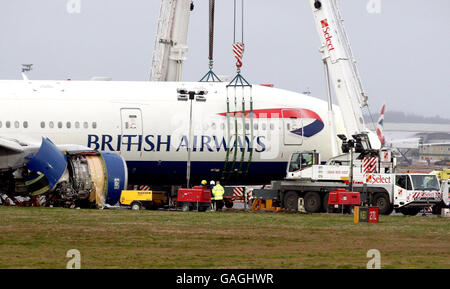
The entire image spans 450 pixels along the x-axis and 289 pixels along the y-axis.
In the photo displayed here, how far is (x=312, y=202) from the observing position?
41.2 metres

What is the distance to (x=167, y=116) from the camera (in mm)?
44438

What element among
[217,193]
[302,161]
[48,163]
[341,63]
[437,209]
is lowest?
[437,209]

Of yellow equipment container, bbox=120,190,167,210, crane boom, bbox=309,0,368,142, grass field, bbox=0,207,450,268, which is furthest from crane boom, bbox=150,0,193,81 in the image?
grass field, bbox=0,207,450,268

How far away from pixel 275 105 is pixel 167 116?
5280mm

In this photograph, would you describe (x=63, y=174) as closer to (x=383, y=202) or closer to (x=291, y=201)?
(x=291, y=201)

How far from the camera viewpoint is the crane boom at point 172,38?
56750mm

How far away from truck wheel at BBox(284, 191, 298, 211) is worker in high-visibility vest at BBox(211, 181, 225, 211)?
9.70 feet

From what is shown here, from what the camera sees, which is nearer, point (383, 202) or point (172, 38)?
point (383, 202)

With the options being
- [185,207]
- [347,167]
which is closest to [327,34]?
[347,167]

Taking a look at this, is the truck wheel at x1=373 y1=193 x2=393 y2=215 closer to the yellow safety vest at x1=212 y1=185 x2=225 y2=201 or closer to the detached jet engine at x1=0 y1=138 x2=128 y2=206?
the yellow safety vest at x1=212 y1=185 x2=225 y2=201

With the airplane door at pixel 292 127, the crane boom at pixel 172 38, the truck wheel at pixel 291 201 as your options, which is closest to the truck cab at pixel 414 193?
the truck wheel at pixel 291 201

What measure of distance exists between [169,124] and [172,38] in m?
13.7

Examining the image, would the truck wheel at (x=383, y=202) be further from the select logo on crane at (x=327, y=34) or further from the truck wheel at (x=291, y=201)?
the select logo on crane at (x=327, y=34)
